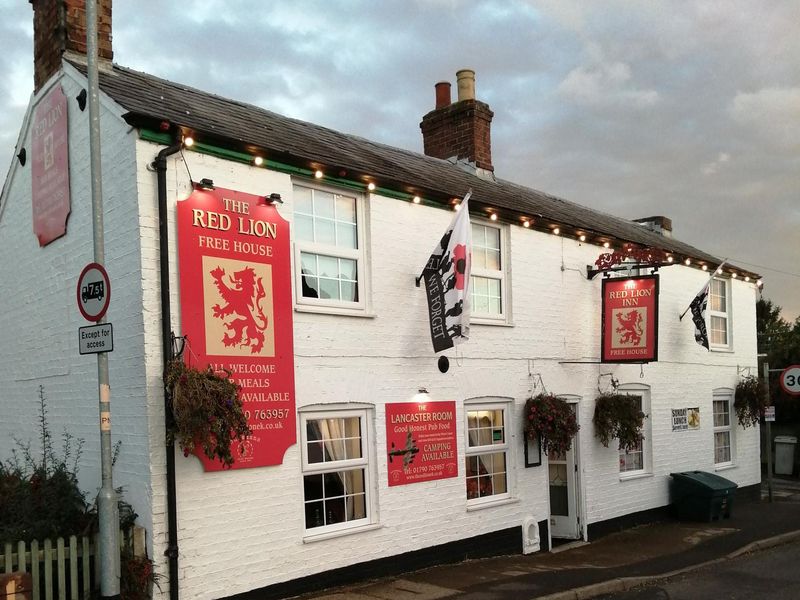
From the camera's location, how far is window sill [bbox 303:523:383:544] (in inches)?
358

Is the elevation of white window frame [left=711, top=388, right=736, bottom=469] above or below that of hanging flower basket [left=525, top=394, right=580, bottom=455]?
below

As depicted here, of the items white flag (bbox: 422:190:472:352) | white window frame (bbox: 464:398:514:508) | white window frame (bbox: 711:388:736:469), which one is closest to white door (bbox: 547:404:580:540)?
white window frame (bbox: 464:398:514:508)

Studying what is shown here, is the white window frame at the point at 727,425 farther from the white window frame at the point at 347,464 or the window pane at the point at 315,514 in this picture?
the window pane at the point at 315,514

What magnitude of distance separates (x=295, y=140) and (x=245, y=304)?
2891 millimetres

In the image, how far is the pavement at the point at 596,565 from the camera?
9.38m

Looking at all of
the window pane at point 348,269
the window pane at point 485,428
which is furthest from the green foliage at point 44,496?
the window pane at point 485,428

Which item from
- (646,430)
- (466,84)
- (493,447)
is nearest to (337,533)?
(493,447)

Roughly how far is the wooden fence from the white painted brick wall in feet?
1.83

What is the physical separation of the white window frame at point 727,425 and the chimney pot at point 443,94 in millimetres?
9093

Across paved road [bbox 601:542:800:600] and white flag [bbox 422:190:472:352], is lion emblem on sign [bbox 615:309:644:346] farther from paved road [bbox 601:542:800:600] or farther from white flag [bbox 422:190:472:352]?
white flag [bbox 422:190:472:352]

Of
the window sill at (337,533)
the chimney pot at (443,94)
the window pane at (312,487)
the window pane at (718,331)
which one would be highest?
the chimney pot at (443,94)

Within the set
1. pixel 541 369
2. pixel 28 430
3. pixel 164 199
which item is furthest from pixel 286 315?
pixel 541 369

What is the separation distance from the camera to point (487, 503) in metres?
11.7

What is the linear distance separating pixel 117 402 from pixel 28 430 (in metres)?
3.15
